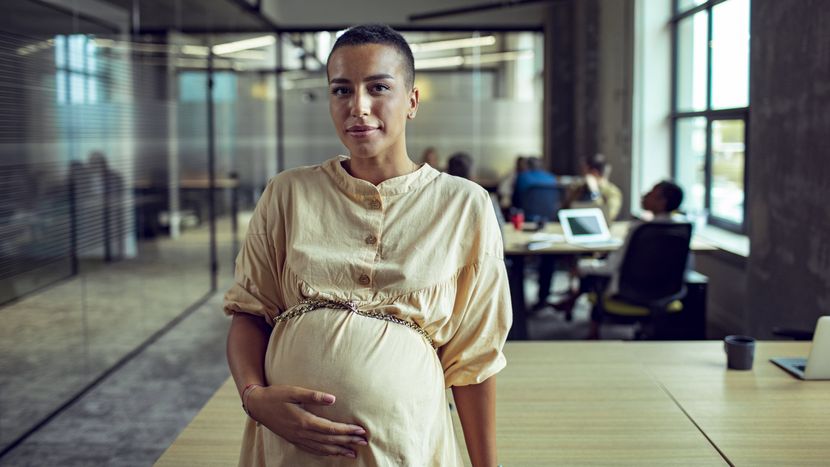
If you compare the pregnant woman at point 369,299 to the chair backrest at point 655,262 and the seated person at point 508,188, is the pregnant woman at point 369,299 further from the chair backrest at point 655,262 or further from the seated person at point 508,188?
the seated person at point 508,188

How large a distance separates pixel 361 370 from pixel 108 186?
12.9 ft

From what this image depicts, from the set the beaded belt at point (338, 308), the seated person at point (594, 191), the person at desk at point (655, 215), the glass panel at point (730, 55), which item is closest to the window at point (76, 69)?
the person at desk at point (655, 215)

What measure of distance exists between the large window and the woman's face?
479cm

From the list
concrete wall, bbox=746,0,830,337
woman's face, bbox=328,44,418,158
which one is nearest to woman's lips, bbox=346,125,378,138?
woman's face, bbox=328,44,418,158

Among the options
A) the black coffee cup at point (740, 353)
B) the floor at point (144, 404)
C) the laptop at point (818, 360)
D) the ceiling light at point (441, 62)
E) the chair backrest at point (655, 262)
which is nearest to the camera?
the laptop at point (818, 360)

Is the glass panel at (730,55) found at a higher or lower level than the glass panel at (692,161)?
higher

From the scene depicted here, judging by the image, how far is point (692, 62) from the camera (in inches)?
290

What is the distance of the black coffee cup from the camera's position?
2305mm

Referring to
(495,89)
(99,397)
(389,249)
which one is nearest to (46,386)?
(99,397)

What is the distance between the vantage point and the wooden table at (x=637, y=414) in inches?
68.8

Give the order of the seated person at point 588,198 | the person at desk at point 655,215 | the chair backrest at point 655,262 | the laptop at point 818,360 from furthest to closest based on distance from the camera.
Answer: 1. the seated person at point 588,198
2. the person at desk at point 655,215
3. the chair backrest at point 655,262
4. the laptop at point 818,360

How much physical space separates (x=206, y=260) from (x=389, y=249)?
20.3ft

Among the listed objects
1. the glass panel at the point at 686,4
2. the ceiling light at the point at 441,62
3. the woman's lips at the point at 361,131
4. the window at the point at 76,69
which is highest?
the glass panel at the point at 686,4

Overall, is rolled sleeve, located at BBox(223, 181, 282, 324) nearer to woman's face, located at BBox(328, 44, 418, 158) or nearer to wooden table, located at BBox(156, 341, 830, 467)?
woman's face, located at BBox(328, 44, 418, 158)
